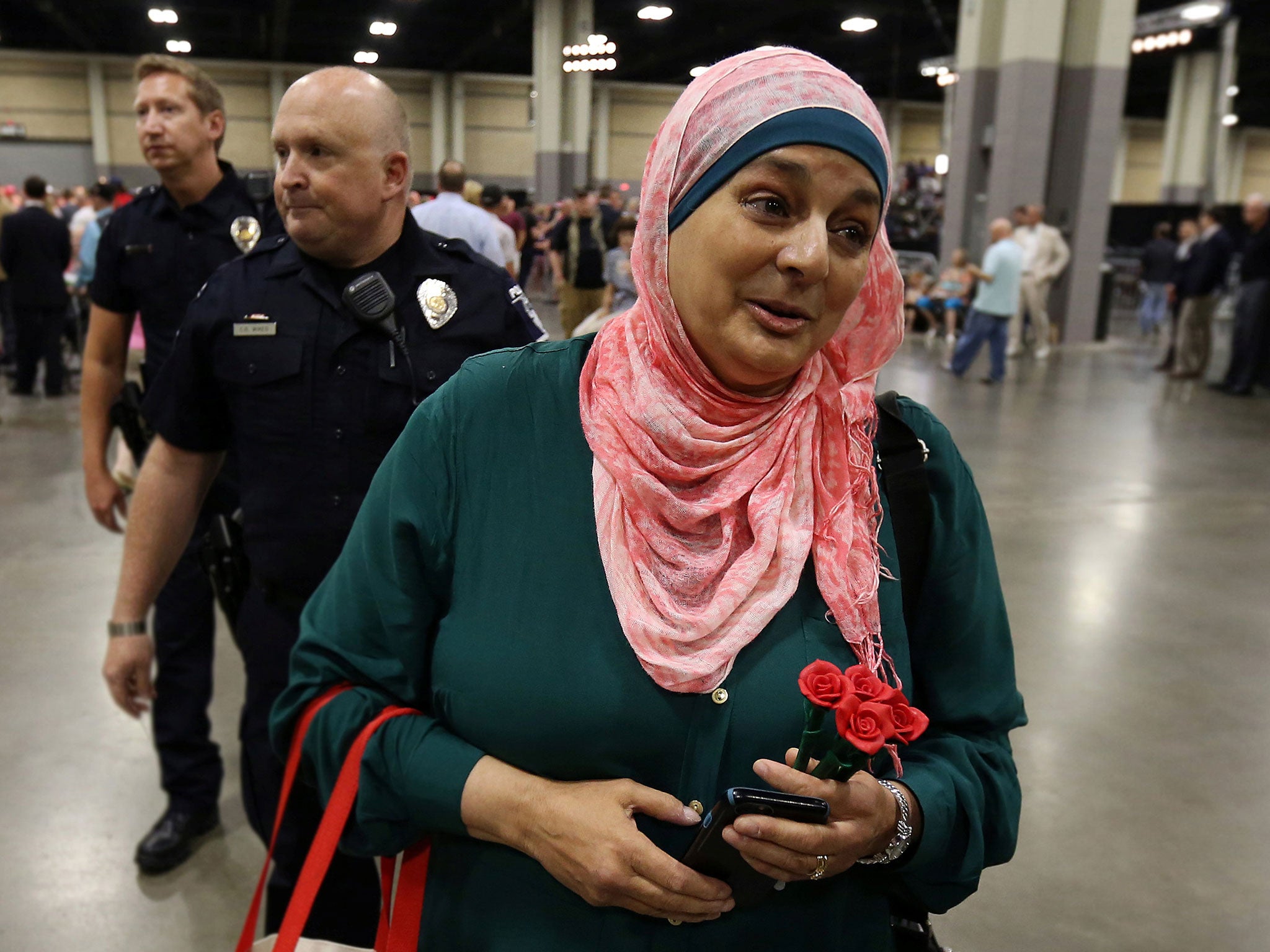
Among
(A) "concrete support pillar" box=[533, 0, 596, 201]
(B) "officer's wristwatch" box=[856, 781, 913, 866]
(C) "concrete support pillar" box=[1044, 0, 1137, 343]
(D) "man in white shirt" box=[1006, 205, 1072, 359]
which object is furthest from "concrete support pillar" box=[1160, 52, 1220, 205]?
(B) "officer's wristwatch" box=[856, 781, 913, 866]

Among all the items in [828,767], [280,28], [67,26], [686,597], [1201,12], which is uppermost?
[280,28]

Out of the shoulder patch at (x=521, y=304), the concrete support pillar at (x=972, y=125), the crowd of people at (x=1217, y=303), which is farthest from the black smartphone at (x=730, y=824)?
the concrete support pillar at (x=972, y=125)

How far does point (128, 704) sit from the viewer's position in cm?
222

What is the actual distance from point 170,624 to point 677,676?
2.20 metres

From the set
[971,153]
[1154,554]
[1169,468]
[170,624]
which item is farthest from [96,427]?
[971,153]

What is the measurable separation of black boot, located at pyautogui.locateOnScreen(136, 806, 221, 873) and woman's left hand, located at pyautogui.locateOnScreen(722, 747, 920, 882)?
91.3 inches

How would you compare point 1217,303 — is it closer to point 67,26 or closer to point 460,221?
point 460,221

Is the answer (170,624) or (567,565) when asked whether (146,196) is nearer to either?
(170,624)

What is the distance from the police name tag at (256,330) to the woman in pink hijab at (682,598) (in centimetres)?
90

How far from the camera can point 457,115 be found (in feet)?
96.9

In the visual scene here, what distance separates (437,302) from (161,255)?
1.09m

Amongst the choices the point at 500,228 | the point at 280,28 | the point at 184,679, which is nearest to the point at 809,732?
the point at 184,679

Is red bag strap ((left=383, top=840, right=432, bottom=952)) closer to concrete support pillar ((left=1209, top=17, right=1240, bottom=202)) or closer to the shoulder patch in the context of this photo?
the shoulder patch

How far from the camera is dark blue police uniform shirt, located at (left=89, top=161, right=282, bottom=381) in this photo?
8.99 ft
